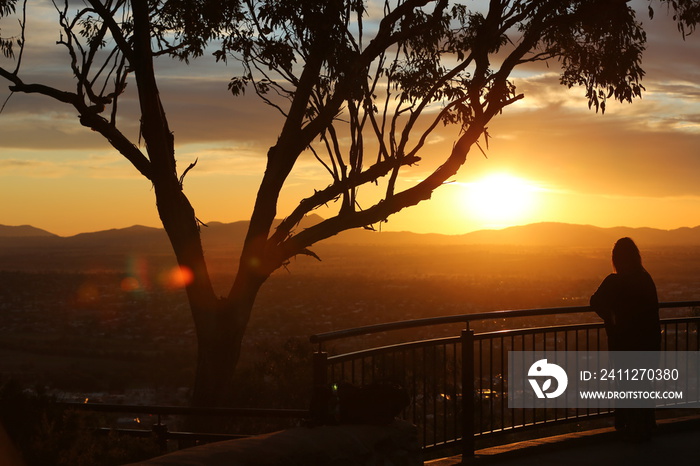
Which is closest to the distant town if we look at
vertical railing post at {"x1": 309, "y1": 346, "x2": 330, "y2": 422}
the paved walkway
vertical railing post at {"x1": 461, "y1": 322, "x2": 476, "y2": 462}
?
the paved walkway

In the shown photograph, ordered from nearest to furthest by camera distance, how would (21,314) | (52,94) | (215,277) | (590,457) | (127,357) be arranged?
(590,457)
(52,94)
(127,357)
(21,314)
(215,277)

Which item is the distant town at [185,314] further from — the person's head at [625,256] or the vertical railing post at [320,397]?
the vertical railing post at [320,397]

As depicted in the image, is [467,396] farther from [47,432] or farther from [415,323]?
[47,432]

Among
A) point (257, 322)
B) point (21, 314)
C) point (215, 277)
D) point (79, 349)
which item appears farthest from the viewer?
point (215, 277)

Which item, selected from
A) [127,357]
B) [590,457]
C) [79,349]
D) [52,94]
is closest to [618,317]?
[590,457]

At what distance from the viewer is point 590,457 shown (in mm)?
8305

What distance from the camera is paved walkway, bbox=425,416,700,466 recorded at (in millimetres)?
8070

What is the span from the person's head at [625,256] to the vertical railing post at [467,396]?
1809 mm

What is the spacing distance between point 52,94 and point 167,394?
3486 centimetres

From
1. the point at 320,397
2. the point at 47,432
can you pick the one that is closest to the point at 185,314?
the point at 320,397

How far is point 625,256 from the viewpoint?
28.7ft

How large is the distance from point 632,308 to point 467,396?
1.97 meters

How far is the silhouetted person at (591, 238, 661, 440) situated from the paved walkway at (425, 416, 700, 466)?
0.26m

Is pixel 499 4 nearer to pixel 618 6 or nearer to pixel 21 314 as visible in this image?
pixel 618 6
